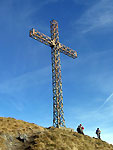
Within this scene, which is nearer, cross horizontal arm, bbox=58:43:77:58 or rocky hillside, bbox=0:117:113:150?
rocky hillside, bbox=0:117:113:150

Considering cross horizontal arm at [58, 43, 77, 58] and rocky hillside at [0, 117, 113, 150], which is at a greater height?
cross horizontal arm at [58, 43, 77, 58]

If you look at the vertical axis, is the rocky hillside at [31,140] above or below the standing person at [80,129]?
below

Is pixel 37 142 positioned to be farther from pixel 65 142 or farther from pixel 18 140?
pixel 65 142

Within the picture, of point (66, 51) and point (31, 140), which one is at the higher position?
point (66, 51)

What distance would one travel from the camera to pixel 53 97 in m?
29.3

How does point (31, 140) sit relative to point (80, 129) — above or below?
below

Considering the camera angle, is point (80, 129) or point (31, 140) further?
point (80, 129)

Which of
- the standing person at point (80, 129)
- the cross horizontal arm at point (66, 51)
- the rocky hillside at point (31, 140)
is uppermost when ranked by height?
the cross horizontal arm at point (66, 51)

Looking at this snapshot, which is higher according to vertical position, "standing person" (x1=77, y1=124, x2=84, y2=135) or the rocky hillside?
"standing person" (x1=77, y1=124, x2=84, y2=135)

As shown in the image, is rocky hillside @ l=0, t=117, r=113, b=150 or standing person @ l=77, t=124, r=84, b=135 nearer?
rocky hillside @ l=0, t=117, r=113, b=150

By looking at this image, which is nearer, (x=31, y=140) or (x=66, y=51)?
(x=31, y=140)

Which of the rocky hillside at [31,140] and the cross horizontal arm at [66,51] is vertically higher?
the cross horizontal arm at [66,51]

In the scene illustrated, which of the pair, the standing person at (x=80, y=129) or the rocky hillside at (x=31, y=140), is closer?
the rocky hillside at (x=31, y=140)

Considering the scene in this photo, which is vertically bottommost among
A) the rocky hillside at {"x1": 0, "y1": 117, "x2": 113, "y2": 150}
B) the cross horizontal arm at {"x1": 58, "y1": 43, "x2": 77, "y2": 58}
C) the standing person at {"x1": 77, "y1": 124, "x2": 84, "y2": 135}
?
the rocky hillside at {"x1": 0, "y1": 117, "x2": 113, "y2": 150}
